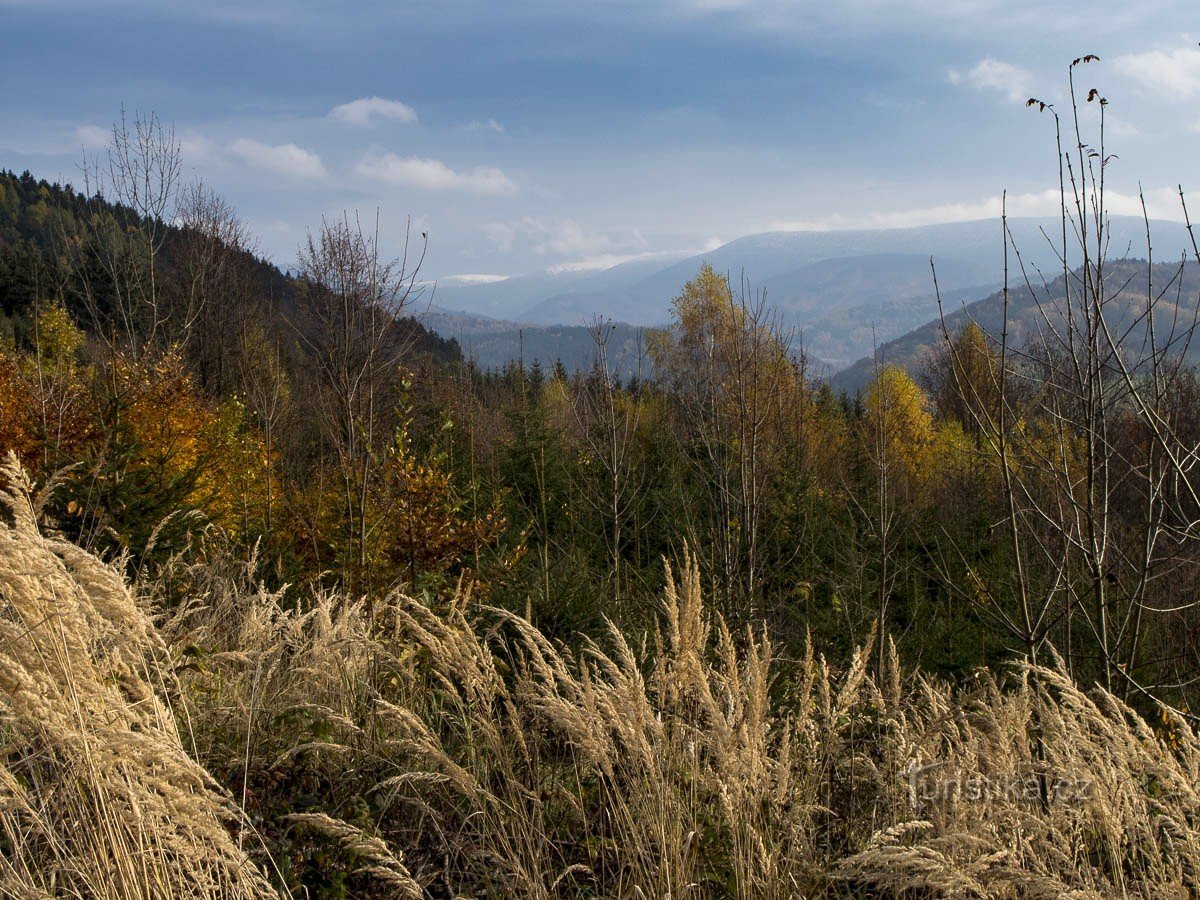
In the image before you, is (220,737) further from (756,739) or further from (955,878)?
(955,878)

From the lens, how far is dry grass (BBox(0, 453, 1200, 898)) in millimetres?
1737

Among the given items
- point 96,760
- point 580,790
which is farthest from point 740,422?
point 96,760

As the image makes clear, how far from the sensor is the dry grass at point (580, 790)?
1.74 meters

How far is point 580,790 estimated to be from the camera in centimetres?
238

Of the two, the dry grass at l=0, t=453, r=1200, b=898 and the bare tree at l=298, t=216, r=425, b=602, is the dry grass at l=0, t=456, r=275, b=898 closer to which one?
the dry grass at l=0, t=453, r=1200, b=898

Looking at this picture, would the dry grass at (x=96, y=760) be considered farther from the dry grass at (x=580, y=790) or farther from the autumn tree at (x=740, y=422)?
the autumn tree at (x=740, y=422)

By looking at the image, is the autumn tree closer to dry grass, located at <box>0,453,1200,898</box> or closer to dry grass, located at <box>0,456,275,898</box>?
dry grass, located at <box>0,453,1200,898</box>

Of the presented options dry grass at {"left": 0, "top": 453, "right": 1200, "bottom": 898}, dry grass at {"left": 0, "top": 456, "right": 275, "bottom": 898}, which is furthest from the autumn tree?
dry grass at {"left": 0, "top": 456, "right": 275, "bottom": 898}

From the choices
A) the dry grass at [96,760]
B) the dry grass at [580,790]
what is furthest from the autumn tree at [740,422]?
the dry grass at [96,760]

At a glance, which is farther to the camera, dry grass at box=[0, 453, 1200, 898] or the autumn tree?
the autumn tree

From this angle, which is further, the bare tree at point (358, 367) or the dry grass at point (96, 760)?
the bare tree at point (358, 367)

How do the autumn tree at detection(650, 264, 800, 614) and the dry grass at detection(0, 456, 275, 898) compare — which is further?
the autumn tree at detection(650, 264, 800, 614)

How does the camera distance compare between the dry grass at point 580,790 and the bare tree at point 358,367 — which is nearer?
the dry grass at point 580,790

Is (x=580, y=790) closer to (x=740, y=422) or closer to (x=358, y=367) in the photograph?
(x=740, y=422)
